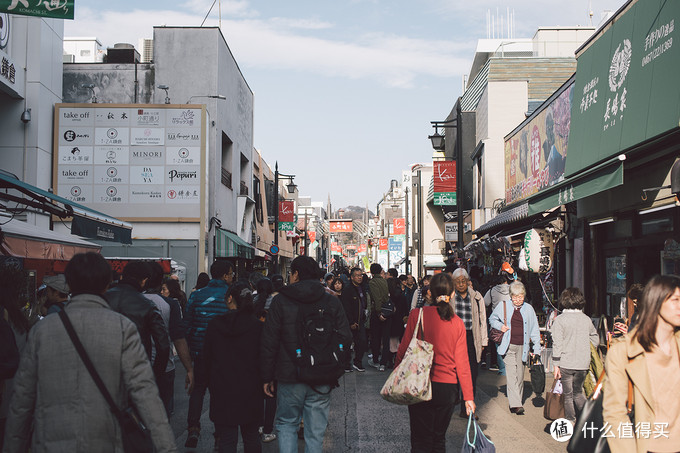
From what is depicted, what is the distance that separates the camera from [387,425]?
8172mm

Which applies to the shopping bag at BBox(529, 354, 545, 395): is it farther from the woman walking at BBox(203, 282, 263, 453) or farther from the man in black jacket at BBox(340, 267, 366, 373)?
the woman walking at BBox(203, 282, 263, 453)

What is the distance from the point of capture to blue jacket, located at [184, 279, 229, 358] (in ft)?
23.0

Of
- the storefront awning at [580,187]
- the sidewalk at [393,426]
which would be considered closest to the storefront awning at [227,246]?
the storefront awning at [580,187]

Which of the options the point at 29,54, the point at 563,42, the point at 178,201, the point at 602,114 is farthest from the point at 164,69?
the point at 563,42

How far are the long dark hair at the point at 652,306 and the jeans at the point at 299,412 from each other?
2.62 meters

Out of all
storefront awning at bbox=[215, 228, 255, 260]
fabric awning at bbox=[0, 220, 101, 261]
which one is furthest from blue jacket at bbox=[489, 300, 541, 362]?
storefront awning at bbox=[215, 228, 255, 260]

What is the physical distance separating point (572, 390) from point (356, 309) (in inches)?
227

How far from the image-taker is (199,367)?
6.06 meters

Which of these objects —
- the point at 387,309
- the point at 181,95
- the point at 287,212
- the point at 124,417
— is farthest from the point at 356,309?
the point at 287,212

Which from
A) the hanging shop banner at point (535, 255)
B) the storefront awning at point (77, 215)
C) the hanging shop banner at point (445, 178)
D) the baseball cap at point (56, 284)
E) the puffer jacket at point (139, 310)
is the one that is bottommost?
the puffer jacket at point (139, 310)

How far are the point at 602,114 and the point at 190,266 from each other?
14.9m

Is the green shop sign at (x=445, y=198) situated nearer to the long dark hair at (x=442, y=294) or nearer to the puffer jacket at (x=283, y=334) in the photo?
the long dark hair at (x=442, y=294)

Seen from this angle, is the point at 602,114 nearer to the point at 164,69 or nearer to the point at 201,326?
the point at 201,326

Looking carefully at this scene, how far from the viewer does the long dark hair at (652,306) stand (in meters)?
3.62
